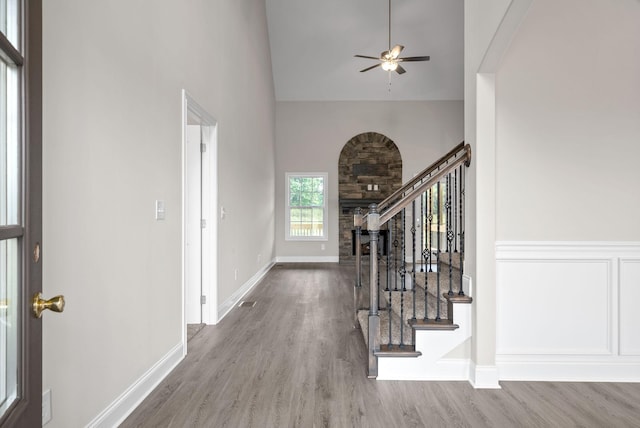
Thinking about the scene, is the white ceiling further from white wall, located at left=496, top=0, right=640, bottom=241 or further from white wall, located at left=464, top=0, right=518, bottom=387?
white wall, located at left=464, top=0, right=518, bottom=387

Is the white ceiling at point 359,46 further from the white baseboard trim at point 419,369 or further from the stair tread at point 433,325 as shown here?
the white baseboard trim at point 419,369

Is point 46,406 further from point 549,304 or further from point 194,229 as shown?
point 549,304

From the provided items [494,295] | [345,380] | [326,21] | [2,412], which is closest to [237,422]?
[345,380]

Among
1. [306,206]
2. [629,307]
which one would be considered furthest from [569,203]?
[306,206]

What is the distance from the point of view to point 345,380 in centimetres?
290

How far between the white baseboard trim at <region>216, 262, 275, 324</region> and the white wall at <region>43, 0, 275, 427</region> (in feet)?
4.19

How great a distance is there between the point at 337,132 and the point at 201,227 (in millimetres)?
6253

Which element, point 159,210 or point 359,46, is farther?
point 359,46

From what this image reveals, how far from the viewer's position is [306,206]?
9922 mm

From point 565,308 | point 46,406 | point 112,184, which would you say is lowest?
point 46,406

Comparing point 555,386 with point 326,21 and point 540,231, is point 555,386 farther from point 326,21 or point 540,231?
point 326,21

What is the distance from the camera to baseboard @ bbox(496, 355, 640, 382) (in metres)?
2.90

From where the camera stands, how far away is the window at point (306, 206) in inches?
389

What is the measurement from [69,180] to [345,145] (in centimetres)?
Result: 836
